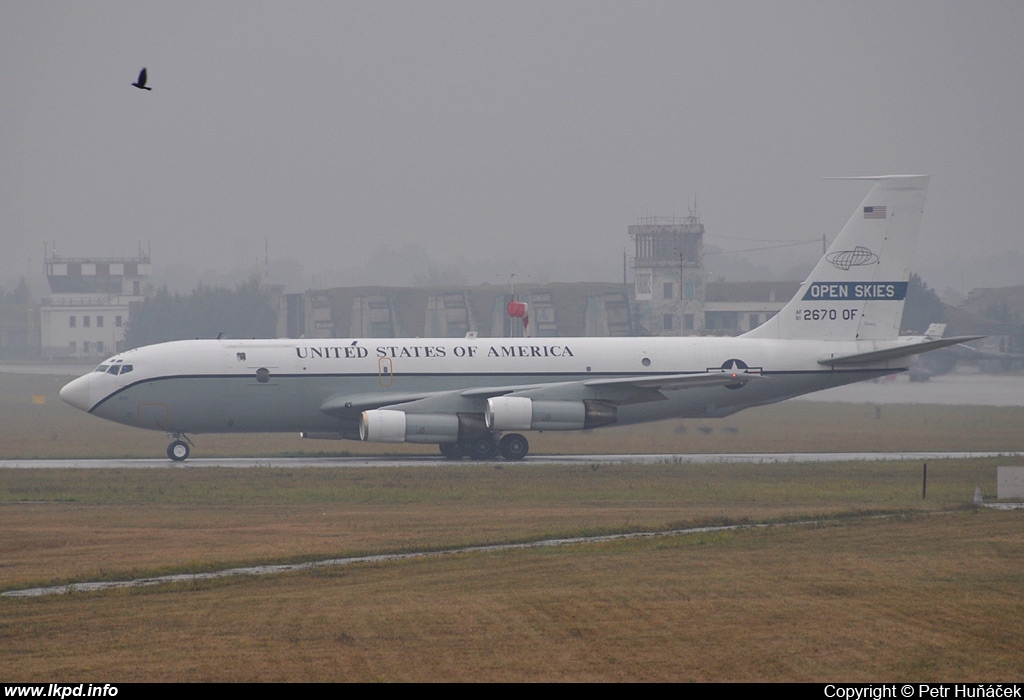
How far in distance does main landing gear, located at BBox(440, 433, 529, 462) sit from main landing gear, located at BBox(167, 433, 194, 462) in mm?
7913

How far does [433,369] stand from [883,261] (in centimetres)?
1482

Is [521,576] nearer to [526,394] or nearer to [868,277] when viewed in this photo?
[526,394]

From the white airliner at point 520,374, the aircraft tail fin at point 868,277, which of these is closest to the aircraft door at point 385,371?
the white airliner at point 520,374

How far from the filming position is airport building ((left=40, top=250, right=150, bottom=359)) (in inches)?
5979

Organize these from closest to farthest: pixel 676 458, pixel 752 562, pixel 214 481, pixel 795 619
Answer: pixel 795 619
pixel 752 562
pixel 214 481
pixel 676 458

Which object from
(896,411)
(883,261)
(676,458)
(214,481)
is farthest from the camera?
(896,411)

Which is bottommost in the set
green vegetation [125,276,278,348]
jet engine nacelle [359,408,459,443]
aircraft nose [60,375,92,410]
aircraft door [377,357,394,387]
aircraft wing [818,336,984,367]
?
jet engine nacelle [359,408,459,443]

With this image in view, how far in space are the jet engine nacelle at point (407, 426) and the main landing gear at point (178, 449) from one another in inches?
223

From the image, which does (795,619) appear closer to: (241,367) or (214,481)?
(214,481)

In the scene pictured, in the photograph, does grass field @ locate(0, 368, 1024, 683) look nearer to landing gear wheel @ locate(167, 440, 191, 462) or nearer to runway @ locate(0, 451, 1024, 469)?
runway @ locate(0, 451, 1024, 469)

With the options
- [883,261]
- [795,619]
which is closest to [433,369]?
[883,261]

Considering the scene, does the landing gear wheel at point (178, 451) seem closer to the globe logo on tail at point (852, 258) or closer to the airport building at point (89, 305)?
the globe logo on tail at point (852, 258)

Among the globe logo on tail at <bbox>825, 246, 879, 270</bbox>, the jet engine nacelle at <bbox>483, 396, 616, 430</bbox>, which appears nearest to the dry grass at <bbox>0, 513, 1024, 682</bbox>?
the jet engine nacelle at <bbox>483, 396, 616, 430</bbox>

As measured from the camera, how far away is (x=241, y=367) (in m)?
37.0
